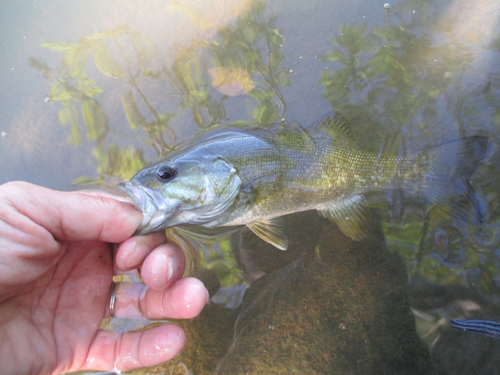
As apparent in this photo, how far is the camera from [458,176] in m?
2.44

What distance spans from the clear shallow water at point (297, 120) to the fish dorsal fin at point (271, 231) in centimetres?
30

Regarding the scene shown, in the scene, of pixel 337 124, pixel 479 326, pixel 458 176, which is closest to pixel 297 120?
pixel 337 124

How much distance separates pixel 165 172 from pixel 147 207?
0.89 feet

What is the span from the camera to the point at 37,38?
3.05 meters


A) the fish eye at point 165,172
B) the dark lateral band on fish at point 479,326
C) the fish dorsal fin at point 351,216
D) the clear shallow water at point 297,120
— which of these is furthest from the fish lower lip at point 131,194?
the dark lateral band on fish at point 479,326

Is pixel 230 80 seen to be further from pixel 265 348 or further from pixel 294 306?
pixel 265 348

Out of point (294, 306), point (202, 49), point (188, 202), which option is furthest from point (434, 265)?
point (202, 49)

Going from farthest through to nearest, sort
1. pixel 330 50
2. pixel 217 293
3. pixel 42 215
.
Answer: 1. pixel 330 50
2. pixel 217 293
3. pixel 42 215

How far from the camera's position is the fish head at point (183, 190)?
1.82m

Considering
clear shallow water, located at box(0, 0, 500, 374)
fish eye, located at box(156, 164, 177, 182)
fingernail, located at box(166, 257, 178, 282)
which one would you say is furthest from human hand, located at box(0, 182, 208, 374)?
clear shallow water, located at box(0, 0, 500, 374)

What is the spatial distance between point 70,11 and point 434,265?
444cm

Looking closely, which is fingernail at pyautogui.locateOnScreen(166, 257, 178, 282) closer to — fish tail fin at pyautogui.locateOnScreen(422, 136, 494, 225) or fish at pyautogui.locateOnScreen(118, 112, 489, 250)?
fish at pyautogui.locateOnScreen(118, 112, 489, 250)

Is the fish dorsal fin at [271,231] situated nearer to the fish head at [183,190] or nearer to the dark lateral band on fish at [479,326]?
the fish head at [183,190]

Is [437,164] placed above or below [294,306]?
above
